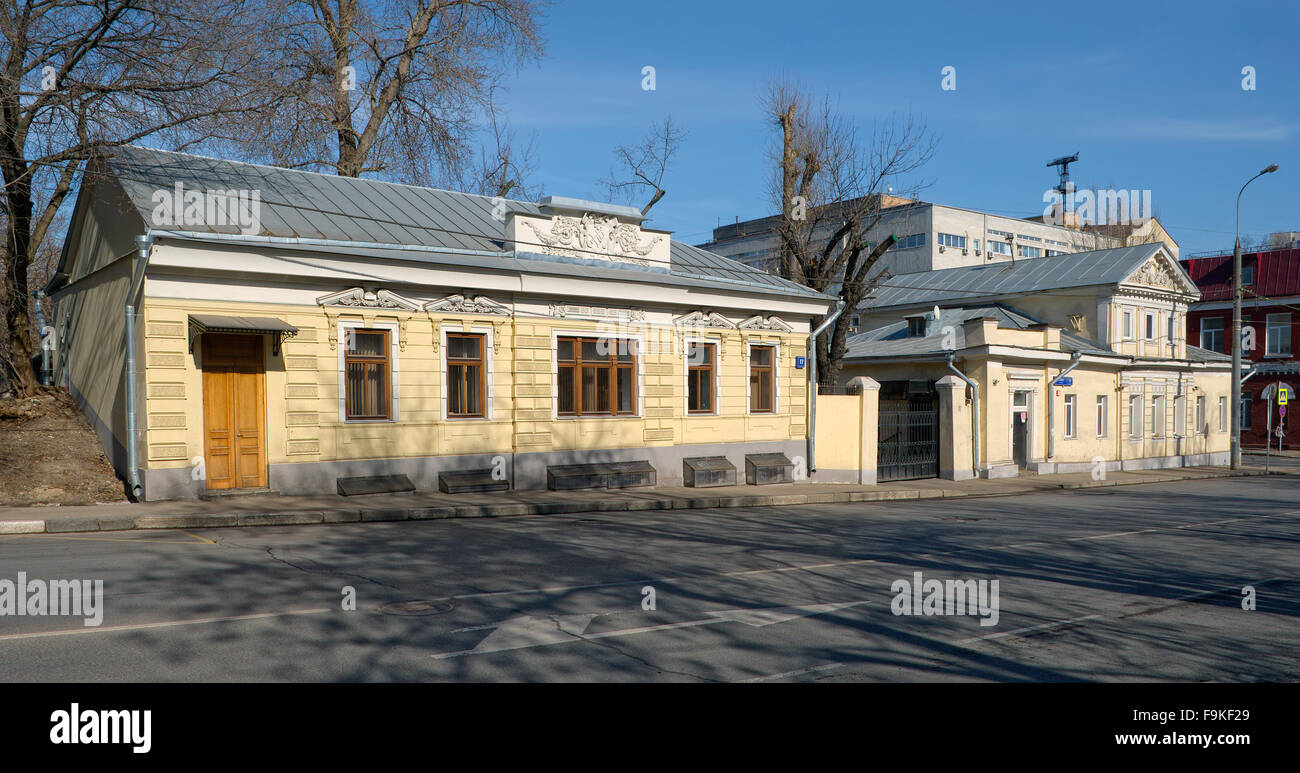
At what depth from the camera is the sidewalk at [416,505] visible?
1271 centimetres

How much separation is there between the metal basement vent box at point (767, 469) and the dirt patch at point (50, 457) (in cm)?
1334

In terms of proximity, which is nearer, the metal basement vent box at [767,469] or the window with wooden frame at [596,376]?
the window with wooden frame at [596,376]

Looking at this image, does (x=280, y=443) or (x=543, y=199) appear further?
(x=543, y=199)

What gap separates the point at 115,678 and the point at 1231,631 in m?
8.80

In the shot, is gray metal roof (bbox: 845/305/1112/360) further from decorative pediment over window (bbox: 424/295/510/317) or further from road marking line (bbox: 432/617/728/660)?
road marking line (bbox: 432/617/728/660)

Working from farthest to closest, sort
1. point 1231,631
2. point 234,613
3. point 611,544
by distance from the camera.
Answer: point 611,544 → point 1231,631 → point 234,613

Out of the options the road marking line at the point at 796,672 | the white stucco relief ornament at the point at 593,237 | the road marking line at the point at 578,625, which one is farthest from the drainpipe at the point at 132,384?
the road marking line at the point at 796,672

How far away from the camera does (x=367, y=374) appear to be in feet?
54.7

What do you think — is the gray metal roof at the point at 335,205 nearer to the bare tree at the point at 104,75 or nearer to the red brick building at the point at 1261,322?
the bare tree at the point at 104,75

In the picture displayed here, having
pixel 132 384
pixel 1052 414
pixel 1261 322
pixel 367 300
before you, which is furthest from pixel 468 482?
pixel 1261 322

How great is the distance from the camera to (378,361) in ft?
54.9

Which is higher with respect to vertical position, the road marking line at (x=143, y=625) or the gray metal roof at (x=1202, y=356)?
the gray metal roof at (x=1202, y=356)
